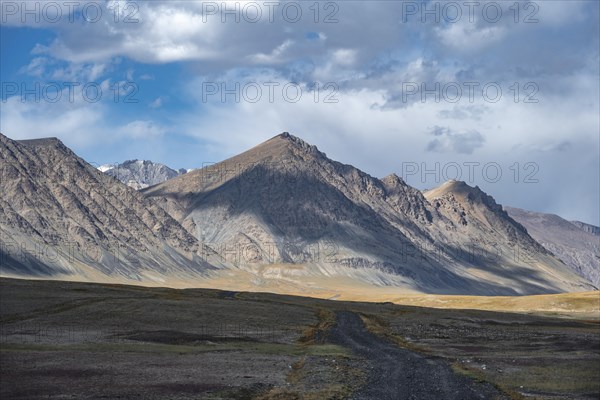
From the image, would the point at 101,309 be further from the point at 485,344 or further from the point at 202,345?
the point at 485,344

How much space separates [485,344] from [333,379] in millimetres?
33979

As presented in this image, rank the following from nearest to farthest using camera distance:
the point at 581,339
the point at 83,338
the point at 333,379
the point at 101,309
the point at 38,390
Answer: the point at 38,390
the point at 333,379
the point at 83,338
the point at 581,339
the point at 101,309

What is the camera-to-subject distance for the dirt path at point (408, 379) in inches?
1600

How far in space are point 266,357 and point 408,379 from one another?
12770 mm

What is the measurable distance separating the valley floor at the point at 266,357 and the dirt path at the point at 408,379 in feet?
0.35

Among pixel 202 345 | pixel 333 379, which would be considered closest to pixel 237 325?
pixel 202 345

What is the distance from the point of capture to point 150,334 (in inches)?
2810

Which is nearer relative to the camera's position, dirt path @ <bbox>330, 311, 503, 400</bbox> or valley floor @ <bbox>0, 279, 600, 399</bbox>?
valley floor @ <bbox>0, 279, 600, 399</bbox>

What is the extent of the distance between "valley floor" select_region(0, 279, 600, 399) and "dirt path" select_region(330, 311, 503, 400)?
106 millimetres

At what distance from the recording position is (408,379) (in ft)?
152

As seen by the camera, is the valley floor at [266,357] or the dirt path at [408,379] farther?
the dirt path at [408,379]

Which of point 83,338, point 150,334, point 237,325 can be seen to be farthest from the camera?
point 237,325

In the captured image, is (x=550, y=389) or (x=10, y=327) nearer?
(x=550, y=389)

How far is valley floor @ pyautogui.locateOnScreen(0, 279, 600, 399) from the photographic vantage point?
129 ft
